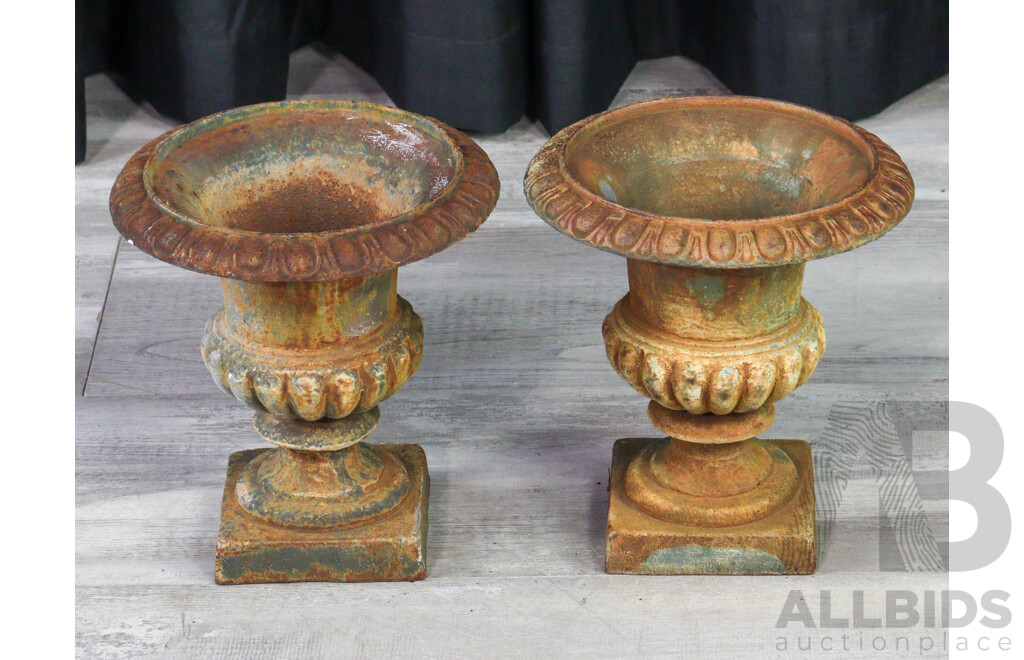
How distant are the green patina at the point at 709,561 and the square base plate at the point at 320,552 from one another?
27cm

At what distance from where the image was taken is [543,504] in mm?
1769

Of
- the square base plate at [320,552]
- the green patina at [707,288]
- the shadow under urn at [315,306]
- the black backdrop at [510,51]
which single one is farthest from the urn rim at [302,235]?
A: the black backdrop at [510,51]

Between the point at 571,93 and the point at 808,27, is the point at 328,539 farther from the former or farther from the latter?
the point at 808,27

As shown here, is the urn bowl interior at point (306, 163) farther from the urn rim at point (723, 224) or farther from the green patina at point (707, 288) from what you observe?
the green patina at point (707, 288)

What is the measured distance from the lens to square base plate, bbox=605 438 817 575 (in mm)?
1634

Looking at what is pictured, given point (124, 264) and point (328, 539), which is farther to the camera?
point (124, 264)

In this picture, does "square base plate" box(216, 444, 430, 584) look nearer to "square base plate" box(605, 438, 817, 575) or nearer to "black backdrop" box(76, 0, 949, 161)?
"square base plate" box(605, 438, 817, 575)

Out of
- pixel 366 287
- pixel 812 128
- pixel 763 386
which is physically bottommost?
pixel 763 386

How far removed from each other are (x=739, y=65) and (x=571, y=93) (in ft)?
1.09

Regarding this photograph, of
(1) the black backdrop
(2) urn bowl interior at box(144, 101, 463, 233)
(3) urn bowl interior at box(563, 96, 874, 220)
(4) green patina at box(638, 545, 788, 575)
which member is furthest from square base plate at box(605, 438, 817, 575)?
(1) the black backdrop

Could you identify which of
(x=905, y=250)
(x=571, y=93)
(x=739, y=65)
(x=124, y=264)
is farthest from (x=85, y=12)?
(x=905, y=250)

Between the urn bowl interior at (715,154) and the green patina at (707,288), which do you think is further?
the urn bowl interior at (715,154)

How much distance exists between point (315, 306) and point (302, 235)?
127 millimetres

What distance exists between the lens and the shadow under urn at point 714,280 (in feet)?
4.63
